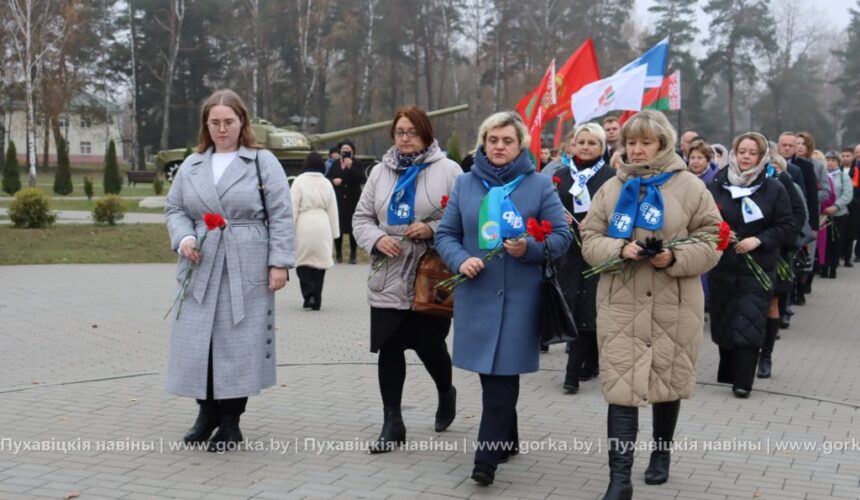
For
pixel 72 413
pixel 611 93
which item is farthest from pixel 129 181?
pixel 72 413

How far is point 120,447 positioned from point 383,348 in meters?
1.52

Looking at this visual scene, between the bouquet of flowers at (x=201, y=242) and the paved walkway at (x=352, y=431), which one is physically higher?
the bouquet of flowers at (x=201, y=242)

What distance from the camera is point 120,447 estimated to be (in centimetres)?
562

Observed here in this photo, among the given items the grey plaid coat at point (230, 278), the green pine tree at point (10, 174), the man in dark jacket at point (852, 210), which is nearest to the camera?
the grey plaid coat at point (230, 278)

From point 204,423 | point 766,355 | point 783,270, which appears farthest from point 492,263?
point 766,355

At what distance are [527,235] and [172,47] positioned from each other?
172 feet

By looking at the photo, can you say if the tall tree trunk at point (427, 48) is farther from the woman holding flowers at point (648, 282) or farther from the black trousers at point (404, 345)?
the woman holding flowers at point (648, 282)

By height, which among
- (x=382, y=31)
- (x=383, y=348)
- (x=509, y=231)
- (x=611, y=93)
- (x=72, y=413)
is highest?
(x=382, y=31)

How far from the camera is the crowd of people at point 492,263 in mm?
4789

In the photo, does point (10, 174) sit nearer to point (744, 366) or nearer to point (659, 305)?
point (744, 366)

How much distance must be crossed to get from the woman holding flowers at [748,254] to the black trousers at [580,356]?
87 cm

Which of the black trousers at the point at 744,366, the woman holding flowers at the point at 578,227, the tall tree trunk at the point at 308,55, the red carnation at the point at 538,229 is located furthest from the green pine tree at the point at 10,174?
the red carnation at the point at 538,229

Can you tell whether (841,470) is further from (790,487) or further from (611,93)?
(611,93)

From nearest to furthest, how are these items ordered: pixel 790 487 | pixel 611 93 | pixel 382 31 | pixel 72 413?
pixel 790 487 < pixel 72 413 < pixel 611 93 < pixel 382 31
